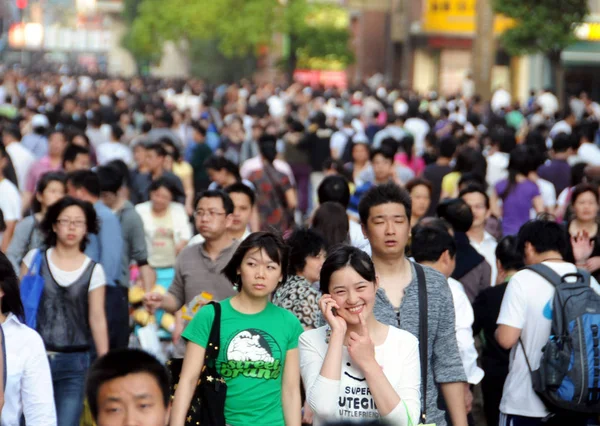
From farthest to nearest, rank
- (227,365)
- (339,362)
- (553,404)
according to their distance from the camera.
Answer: (553,404), (227,365), (339,362)

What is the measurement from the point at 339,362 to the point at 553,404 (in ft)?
6.28

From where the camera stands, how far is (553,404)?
6.12 m

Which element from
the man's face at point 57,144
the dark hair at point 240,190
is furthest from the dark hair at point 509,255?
the man's face at point 57,144

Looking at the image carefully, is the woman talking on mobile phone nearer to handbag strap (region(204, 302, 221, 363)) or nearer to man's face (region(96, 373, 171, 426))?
handbag strap (region(204, 302, 221, 363))

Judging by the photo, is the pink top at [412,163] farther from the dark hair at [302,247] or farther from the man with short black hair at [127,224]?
the dark hair at [302,247]

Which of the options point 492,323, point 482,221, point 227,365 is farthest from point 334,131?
point 227,365

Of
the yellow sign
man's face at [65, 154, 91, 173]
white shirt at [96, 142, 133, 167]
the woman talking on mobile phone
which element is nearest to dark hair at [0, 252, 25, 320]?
the woman talking on mobile phone

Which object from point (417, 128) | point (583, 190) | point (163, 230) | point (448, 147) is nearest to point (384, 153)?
point (448, 147)

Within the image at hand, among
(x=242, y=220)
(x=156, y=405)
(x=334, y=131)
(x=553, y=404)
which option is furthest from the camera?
(x=334, y=131)

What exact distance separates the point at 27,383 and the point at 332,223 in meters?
3.01

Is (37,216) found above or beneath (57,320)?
above

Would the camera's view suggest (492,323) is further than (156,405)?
Yes

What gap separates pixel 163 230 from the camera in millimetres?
9680

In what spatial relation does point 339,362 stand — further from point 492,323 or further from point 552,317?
point 492,323
